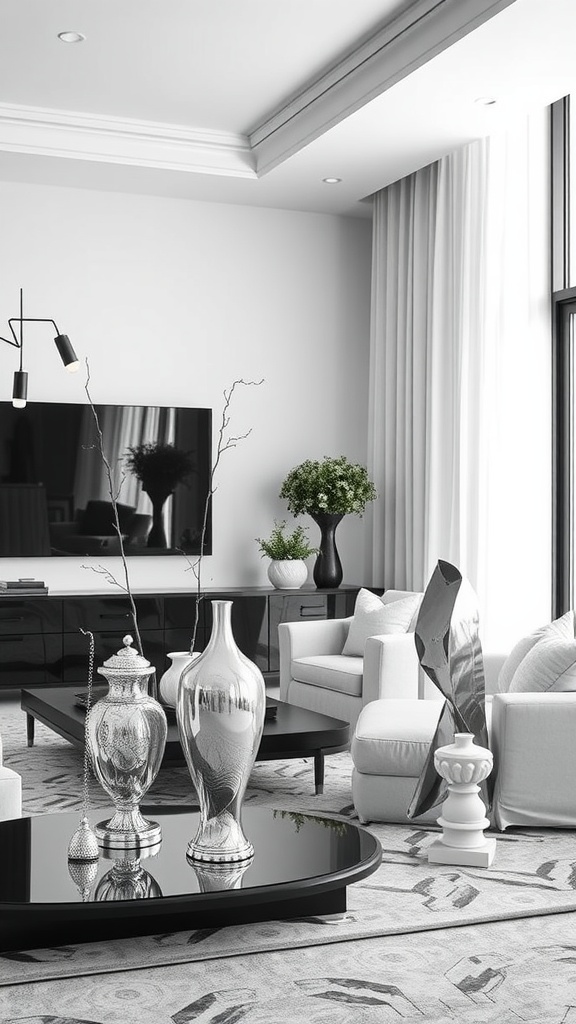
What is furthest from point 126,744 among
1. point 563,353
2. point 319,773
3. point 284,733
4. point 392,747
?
point 563,353

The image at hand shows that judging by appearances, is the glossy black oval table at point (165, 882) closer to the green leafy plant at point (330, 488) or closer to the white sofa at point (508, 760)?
the white sofa at point (508, 760)

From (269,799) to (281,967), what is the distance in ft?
5.46

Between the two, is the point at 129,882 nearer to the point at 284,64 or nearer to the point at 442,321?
the point at 284,64

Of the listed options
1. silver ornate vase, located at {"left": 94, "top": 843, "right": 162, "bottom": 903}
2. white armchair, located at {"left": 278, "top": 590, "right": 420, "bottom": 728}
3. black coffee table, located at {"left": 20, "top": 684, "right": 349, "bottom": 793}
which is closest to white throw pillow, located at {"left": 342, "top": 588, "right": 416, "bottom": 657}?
white armchair, located at {"left": 278, "top": 590, "right": 420, "bottom": 728}

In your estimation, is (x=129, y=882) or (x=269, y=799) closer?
(x=129, y=882)

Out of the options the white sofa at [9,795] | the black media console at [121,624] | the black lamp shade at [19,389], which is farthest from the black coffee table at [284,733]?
the black media console at [121,624]

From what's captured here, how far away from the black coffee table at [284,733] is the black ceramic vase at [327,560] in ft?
8.33

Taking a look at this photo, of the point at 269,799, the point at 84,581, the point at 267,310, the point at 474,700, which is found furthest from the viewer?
the point at 267,310

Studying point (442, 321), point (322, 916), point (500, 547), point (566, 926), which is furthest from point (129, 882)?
point (442, 321)

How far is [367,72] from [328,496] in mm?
2565

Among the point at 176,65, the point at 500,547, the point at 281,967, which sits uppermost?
the point at 176,65

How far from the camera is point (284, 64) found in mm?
5766

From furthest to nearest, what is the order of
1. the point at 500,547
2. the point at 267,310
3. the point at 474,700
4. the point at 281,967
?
the point at 267,310, the point at 500,547, the point at 474,700, the point at 281,967

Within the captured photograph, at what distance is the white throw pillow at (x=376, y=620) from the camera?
18.4 ft
